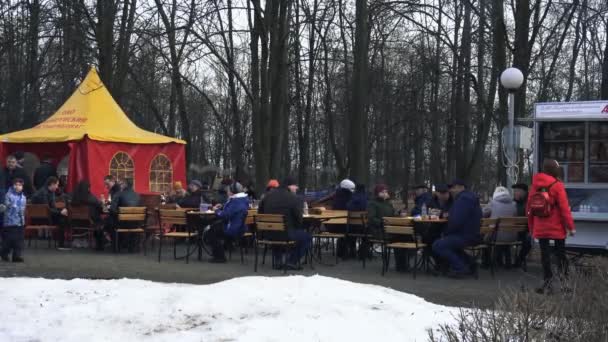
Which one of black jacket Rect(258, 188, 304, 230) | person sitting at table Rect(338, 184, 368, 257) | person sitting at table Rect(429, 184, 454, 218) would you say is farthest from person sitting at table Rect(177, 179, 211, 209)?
person sitting at table Rect(429, 184, 454, 218)

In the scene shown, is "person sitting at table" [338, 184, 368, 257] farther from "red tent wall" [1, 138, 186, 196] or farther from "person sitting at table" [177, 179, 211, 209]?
"red tent wall" [1, 138, 186, 196]

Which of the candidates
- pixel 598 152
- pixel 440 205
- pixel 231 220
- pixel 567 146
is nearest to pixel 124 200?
pixel 231 220

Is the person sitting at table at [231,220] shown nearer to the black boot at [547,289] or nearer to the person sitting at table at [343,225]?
the person sitting at table at [343,225]

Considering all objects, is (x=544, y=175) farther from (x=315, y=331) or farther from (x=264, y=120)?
(x=264, y=120)

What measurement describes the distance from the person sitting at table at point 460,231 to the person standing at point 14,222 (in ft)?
22.8

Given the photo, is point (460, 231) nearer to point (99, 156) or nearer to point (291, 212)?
point (291, 212)

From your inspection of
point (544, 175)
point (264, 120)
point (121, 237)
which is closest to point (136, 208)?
point (121, 237)

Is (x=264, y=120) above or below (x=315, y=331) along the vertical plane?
above

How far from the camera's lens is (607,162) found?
12.7 m

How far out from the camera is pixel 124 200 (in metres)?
14.8

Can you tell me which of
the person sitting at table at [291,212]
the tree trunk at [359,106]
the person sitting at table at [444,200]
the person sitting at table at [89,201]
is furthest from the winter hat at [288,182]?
the tree trunk at [359,106]

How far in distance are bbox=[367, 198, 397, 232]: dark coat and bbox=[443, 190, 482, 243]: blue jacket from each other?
5.71ft

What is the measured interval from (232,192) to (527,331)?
34.5ft

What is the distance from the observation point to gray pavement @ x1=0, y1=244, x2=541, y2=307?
34.4 ft
